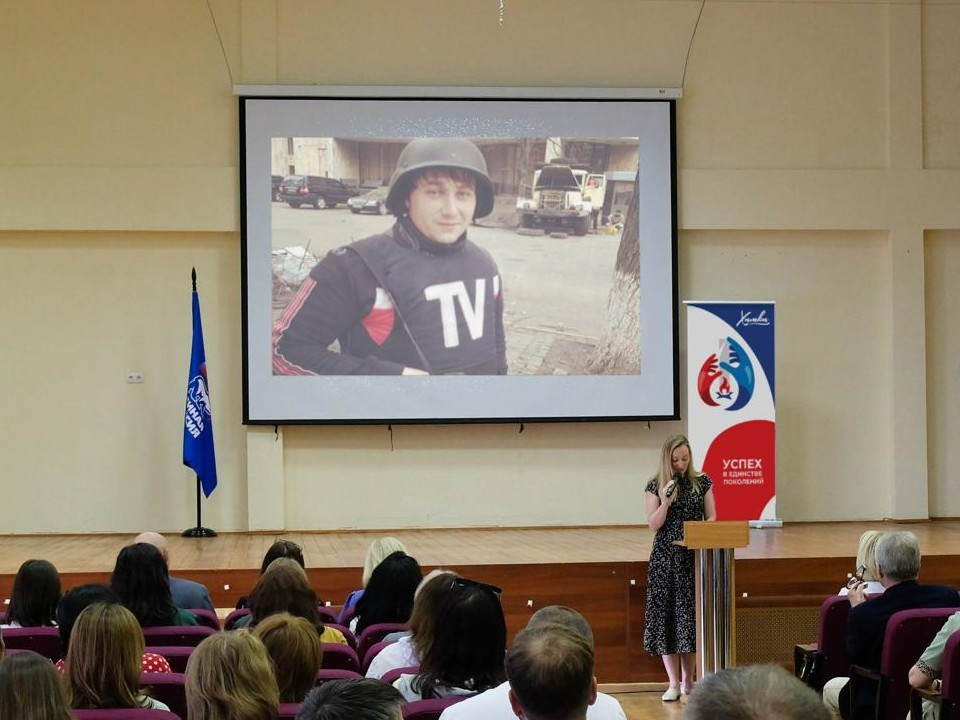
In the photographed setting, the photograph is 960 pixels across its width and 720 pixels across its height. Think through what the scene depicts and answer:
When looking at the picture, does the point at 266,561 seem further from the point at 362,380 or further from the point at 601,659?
the point at 362,380

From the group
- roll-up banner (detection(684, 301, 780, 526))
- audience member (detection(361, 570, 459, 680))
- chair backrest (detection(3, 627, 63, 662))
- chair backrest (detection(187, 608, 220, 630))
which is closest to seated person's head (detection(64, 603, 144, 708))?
audience member (detection(361, 570, 459, 680))

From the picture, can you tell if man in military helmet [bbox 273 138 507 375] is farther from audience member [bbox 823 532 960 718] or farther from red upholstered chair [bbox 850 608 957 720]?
red upholstered chair [bbox 850 608 957 720]

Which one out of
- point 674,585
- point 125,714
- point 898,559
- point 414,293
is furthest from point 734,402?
point 125,714

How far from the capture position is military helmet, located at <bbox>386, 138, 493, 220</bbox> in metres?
10.1

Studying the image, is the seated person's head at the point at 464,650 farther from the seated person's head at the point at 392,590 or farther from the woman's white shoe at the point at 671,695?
the woman's white shoe at the point at 671,695

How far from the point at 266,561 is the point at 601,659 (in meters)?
2.59

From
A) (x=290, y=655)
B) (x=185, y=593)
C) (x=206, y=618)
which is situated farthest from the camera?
(x=185, y=593)

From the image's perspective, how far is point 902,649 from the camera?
4.28 m

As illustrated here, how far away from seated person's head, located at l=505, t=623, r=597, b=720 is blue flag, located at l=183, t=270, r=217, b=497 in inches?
301

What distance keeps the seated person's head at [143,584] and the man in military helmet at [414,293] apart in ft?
18.3

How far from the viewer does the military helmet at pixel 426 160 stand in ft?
33.1

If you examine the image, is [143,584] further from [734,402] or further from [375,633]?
[734,402]

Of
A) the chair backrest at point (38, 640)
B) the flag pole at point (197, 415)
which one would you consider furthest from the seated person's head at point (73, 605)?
the flag pole at point (197, 415)

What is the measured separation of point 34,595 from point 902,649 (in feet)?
10.1
